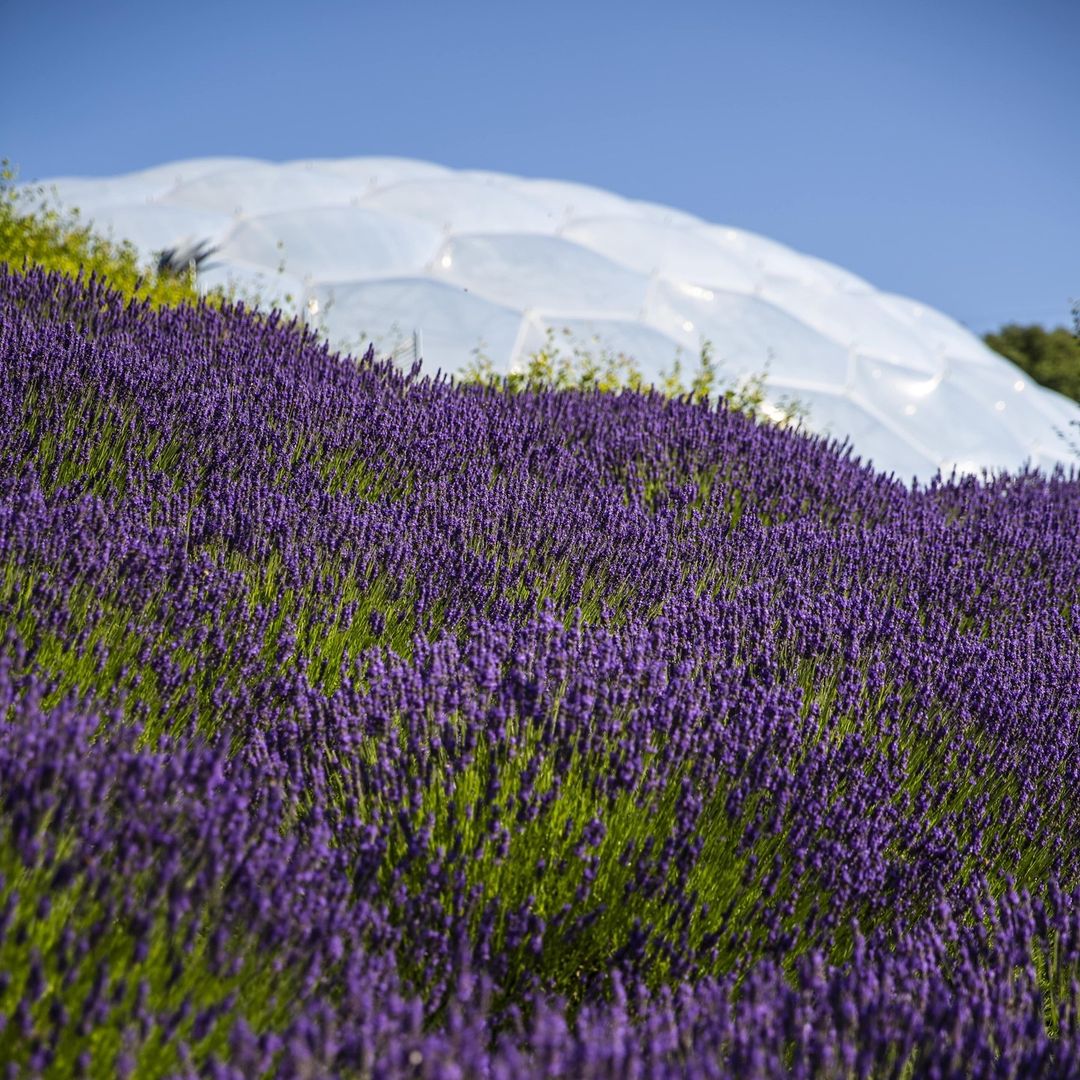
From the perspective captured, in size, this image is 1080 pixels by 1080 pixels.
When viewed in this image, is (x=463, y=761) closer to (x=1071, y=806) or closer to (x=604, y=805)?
(x=604, y=805)

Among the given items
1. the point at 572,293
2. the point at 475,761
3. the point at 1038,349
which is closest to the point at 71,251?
the point at 572,293

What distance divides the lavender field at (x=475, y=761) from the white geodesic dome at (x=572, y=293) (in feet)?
25.6

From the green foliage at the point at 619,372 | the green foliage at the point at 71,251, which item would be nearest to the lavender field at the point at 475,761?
the green foliage at the point at 71,251

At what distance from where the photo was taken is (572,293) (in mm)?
14102

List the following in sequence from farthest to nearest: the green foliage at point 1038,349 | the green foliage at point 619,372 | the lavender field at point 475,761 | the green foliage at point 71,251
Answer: the green foliage at point 1038,349 < the green foliage at point 619,372 < the green foliage at point 71,251 < the lavender field at point 475,761

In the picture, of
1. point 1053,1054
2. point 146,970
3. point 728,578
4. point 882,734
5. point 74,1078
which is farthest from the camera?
point 728,578

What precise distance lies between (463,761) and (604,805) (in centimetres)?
36

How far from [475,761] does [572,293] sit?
11961mm

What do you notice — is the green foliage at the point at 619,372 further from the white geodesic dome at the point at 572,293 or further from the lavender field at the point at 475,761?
the lavender field at the point at 475,761

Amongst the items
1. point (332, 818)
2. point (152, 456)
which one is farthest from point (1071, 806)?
point (152, 456)

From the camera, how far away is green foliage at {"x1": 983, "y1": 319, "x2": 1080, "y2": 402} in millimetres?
32969

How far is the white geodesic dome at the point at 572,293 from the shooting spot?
13.4 meters

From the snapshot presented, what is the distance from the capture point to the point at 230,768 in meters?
2.79

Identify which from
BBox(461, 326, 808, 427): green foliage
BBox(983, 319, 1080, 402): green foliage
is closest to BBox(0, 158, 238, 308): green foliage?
BBox(461, 326, 808, 427): green foliage
